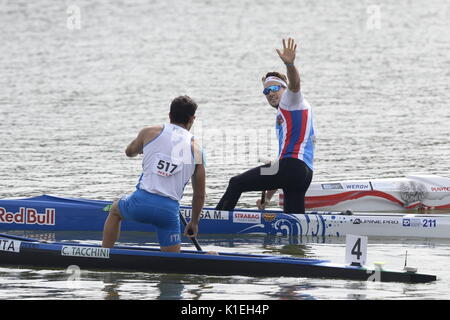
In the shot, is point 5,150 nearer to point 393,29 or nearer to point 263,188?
point 263,188

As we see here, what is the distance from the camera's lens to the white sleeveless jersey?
12773 millimetres

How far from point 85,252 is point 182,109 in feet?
7.61

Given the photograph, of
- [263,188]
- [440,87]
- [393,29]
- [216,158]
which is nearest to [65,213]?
[263,188]

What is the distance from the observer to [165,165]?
1280 centimetres

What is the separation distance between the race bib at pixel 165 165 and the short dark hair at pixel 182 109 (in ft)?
1.43

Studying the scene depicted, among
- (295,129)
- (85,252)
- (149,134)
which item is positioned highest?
(295,129)

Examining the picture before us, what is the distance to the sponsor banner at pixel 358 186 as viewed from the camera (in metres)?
19.5

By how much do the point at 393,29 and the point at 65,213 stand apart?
37.7m

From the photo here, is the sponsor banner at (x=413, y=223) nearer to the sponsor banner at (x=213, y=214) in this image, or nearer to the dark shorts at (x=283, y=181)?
the dark shorts at (x=283, y=181)

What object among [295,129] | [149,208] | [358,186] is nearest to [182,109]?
[149,208]

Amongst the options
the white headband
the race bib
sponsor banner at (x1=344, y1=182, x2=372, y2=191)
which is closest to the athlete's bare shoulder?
the race bib

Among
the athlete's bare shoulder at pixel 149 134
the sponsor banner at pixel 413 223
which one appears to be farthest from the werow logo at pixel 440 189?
the athlete's bare shoulder at pixel 149 134

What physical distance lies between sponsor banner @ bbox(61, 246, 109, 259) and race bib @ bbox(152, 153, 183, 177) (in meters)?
1.43

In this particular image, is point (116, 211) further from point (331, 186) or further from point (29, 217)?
point (331, 186)
